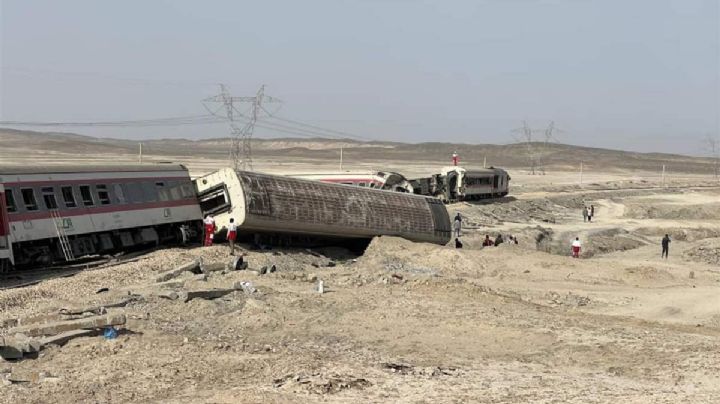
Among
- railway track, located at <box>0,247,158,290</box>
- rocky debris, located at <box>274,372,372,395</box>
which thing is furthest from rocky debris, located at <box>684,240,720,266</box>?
rocky debris, located at <box>274,372,372,395</box>

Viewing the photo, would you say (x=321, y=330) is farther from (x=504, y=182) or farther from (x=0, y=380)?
(x=504, y=182)

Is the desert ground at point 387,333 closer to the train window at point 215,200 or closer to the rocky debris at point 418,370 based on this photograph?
the rocky debris at point 418,370

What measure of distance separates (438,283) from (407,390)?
9.92 m

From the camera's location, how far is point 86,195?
24.4 m

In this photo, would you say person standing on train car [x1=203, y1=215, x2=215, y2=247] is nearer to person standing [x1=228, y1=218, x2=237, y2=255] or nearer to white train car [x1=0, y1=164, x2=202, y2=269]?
person standing [x1=228, y1=218, x2=237, y2=255]

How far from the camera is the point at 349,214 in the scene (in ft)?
101

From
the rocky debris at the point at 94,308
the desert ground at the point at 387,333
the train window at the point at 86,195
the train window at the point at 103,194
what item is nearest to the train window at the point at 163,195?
the train window at the point at 103,194

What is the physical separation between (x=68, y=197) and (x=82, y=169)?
137 cm

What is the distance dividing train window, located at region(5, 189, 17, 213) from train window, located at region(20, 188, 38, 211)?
1.36ft

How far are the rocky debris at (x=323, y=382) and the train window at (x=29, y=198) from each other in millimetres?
12433

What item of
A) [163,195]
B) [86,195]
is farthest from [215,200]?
[86,195]

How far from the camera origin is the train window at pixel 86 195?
2429 cm

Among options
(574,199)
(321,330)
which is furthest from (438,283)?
(574,199)

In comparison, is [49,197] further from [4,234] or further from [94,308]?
[94,308]
